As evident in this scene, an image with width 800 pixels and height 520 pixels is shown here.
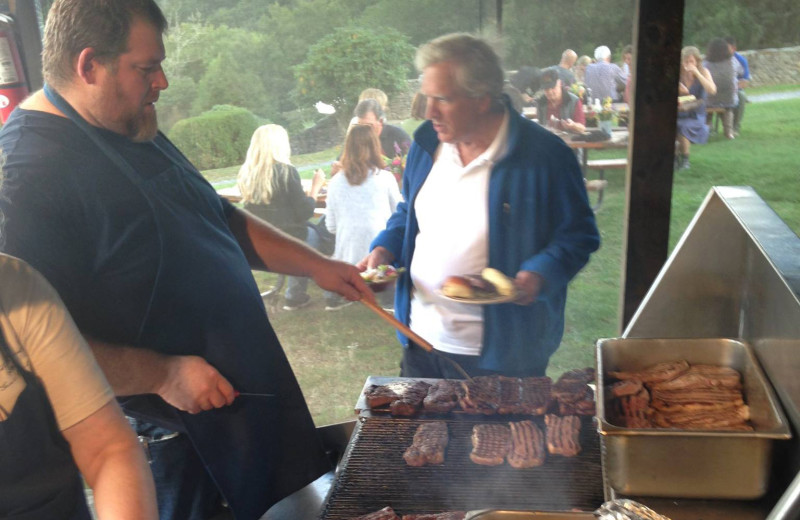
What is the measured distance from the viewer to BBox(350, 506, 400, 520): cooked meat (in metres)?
1.87

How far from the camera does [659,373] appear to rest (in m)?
1.81

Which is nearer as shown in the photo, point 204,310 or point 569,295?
point 204,310

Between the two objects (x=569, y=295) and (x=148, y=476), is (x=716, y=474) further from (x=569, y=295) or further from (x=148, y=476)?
(x=569, y=295)

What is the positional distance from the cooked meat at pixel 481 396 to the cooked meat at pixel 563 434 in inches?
7.4

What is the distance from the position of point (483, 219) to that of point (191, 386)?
140 cm

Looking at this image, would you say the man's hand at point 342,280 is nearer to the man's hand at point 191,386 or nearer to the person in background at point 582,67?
the man's hand at point 191,386

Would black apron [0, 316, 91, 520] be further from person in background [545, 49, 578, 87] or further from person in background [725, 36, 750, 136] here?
person in background [725, 36, 750, 136]

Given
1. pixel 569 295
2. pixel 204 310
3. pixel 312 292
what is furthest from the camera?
pixel 312 292

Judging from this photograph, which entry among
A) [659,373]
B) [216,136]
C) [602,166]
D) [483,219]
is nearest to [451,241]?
[483,219]

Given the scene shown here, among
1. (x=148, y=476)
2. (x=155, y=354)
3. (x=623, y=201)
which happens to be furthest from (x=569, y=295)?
(x=148, y=476)

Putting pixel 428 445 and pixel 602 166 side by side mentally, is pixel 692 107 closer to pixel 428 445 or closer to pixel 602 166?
pixel 602 166

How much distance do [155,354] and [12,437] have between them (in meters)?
0.84

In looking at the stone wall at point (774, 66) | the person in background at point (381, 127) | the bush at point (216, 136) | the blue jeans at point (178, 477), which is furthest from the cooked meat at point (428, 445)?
the stone wall at point (774, 66)

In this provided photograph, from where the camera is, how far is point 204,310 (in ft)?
8.29
